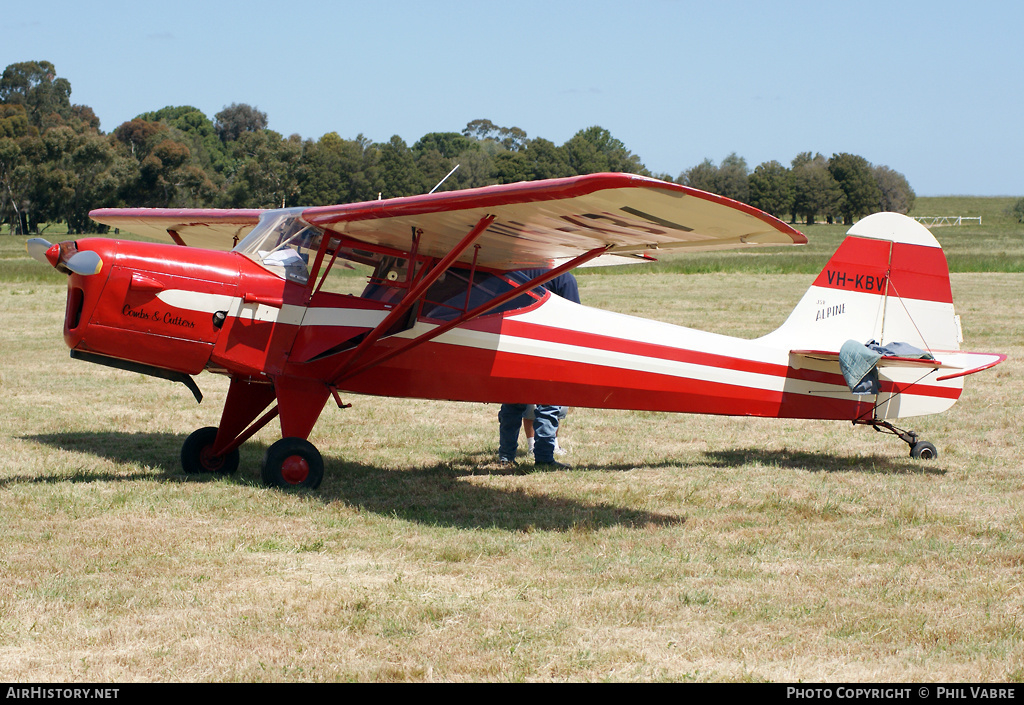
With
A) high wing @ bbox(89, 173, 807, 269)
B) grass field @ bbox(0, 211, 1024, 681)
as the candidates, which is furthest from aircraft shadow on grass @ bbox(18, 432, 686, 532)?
high wing @ bbox(89, 173, 807, 269)

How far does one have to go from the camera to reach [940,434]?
32.0 feet

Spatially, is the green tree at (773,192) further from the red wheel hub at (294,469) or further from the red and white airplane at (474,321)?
the red wheel hub at (294,469)

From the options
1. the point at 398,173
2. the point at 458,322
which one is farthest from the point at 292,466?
the point at 398,173

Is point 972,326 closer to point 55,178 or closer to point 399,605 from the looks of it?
point 399,605

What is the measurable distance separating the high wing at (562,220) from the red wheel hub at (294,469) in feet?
5.82

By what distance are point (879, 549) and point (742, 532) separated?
2.83ft

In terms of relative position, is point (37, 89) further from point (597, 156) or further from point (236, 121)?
point (597, 156)

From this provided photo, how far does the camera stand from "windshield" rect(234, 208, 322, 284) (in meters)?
7.32

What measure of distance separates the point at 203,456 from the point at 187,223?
2560 mm

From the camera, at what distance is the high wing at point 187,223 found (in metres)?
8.73

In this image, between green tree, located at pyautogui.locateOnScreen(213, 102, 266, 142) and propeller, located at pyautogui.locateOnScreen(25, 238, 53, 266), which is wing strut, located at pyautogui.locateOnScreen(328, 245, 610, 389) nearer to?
propeller, located at pyautogui.locateOnScreen(25, 238, 53, 266)

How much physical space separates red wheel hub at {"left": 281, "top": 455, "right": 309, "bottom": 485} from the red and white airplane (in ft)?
0.05

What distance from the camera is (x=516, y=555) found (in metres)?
5.66

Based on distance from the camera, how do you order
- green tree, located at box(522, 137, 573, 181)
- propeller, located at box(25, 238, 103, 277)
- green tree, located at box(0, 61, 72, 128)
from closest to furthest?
propeller, located at box(25, 238, 103, 277), green tree, located at box(522, 137, 573, 181), green tree, located at box(0, 61, 72, 128)
